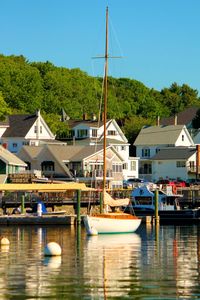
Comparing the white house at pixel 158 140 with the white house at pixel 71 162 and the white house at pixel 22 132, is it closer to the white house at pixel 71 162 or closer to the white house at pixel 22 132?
the white house at pixel 22 132

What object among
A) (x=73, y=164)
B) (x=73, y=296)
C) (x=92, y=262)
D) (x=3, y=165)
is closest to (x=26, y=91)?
(x=73, y=164)

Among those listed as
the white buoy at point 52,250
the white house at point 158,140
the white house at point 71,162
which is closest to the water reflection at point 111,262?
the white buoy at point 52,250

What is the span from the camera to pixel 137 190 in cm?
9469

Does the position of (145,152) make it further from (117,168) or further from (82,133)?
(117,168)

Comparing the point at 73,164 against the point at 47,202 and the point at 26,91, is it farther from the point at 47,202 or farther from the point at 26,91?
the point at 26,91

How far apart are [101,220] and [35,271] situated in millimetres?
26442

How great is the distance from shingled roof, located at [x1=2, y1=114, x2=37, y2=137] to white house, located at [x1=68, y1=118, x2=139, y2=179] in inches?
298

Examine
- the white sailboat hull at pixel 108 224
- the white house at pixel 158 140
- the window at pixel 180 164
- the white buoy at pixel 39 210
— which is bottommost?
the white sailboat hull at pixel 108 224

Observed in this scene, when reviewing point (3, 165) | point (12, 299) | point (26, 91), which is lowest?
point (12, 299)

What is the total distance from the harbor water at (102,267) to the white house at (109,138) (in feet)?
229

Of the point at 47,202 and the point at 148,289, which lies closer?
the point at 148,289

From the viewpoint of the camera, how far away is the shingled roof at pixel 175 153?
141250mm

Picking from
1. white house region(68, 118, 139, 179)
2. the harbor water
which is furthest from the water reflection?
white house region(68, 118, 139, 179)

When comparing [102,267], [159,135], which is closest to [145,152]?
[159,135]
